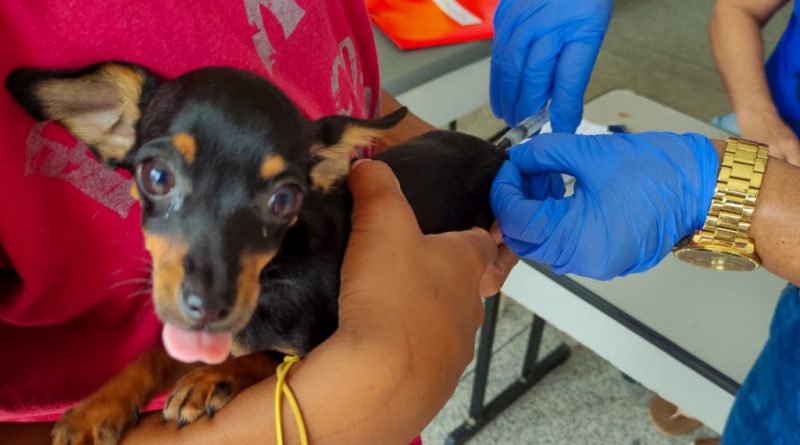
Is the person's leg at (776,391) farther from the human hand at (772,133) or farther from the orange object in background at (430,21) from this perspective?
the orange object in background at (430,21)

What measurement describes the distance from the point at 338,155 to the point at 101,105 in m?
0.27

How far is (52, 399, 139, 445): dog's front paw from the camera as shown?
0.65 metres

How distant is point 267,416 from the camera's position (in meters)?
0.59

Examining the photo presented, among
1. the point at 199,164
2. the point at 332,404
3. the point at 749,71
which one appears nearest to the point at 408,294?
the point at 332,404

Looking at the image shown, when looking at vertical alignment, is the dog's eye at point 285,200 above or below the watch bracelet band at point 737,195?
above

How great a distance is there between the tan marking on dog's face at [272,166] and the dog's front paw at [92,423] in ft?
0.94

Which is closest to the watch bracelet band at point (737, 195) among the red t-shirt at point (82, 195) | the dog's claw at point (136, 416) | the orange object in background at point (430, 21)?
the red t-shirt at point (82, 195)

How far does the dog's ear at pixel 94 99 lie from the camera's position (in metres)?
0.55

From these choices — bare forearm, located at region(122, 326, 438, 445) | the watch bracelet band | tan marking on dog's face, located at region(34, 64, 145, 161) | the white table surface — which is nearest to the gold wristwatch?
the watch bracelet band

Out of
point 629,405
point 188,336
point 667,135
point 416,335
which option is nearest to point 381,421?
point 416,335

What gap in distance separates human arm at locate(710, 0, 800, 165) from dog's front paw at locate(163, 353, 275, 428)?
123cm

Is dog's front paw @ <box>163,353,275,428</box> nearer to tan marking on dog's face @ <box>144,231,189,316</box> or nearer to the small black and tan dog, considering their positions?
the small black and tan dog

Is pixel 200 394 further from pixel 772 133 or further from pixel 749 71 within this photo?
pixel 749 71

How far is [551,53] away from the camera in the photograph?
124 centimetres
